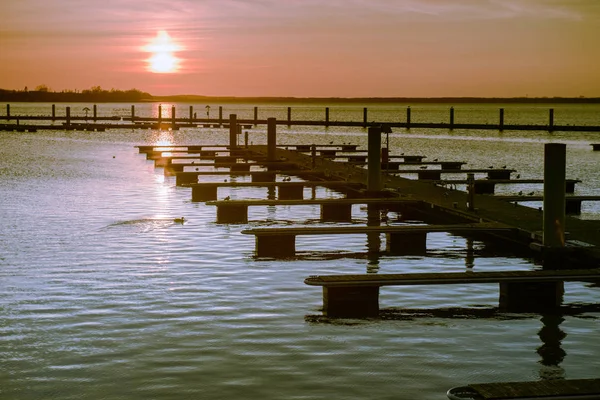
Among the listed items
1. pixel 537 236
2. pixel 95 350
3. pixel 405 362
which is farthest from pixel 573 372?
pixel 537 236

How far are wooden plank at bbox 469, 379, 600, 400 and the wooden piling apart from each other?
1501cm

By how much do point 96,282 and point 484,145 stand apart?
2364 inches

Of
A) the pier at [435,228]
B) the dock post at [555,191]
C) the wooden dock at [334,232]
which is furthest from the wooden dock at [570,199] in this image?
the dock post at [555,191]

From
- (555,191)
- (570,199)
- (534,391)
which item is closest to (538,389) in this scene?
(534,391)

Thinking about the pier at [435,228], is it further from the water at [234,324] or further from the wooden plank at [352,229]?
the water at [234,324]

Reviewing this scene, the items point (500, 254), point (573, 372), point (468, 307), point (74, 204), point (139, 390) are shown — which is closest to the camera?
point (139, 390)

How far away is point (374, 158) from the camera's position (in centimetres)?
2289

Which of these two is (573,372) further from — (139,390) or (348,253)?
(348,253)

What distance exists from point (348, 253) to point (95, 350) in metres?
7.88

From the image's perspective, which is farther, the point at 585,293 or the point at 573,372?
the point at 585,293

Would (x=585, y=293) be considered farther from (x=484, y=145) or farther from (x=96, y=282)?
(x=484, y=145)

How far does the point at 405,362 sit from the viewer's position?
10031mm

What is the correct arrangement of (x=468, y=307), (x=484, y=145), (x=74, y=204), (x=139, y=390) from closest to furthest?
(x=139, y=390), (x=468, y=307), (x=74, y=204), (x=484, y=145)

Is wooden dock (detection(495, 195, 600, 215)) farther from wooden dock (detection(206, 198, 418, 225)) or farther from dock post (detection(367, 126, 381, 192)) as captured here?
dock post (detection(367, 126, 381, 192))
